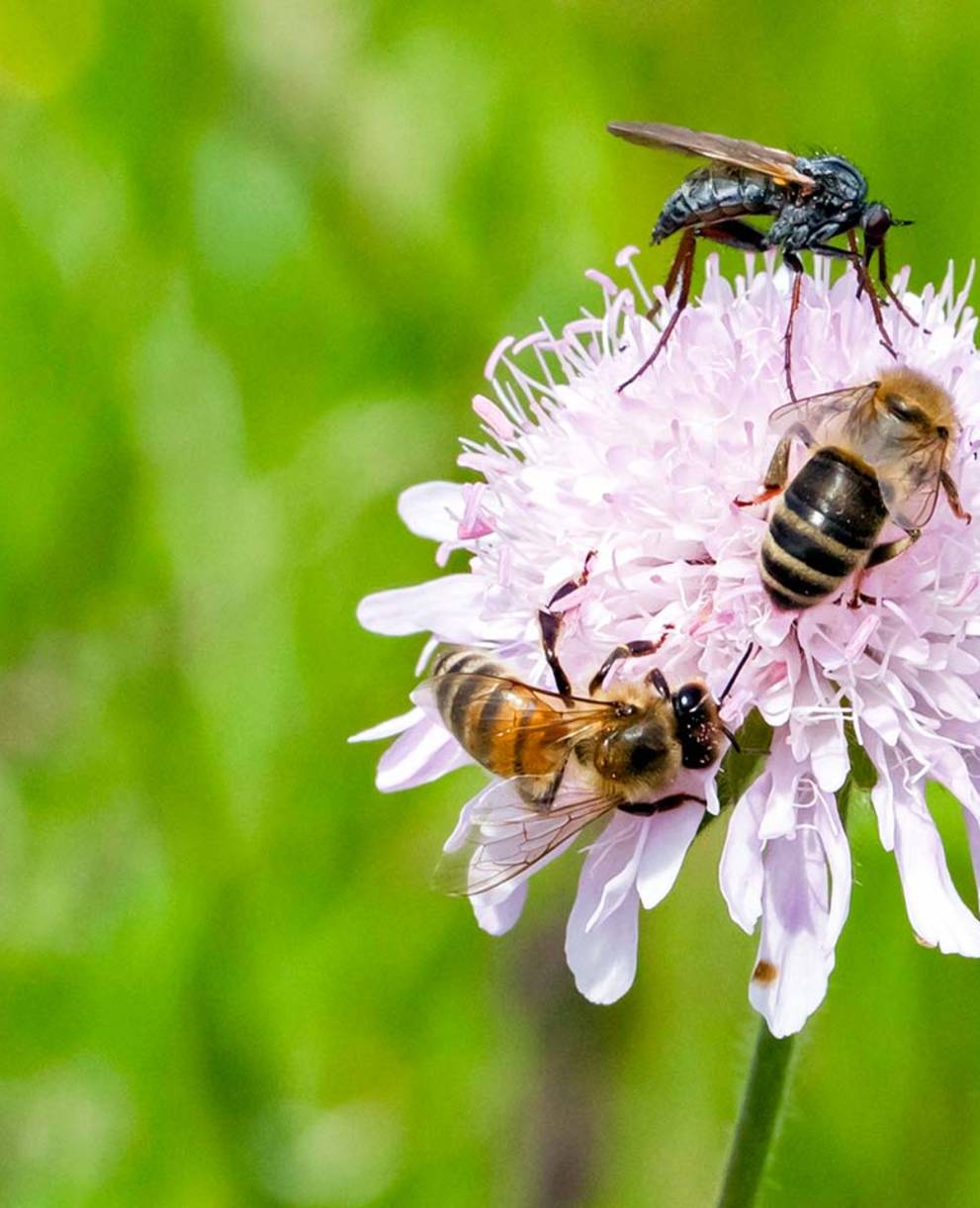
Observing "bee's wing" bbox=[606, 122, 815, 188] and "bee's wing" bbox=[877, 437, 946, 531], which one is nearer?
"bee's wing" bbox=[877, 437, 946, 531]

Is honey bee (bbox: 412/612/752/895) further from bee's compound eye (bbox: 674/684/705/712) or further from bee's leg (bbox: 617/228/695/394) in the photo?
bee's leg (bbox: 617/228/695/394)

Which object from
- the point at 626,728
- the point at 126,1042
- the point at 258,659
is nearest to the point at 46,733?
the point at 258,659

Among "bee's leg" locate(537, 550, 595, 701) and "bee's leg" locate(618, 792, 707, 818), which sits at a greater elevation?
"bee's leg" locate(537, 550, 595, 701)

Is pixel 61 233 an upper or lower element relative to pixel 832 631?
upper

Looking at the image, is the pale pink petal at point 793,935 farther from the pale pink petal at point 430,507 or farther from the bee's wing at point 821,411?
the pale pink petal at point 430,507

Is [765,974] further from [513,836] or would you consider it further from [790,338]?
[790,338]

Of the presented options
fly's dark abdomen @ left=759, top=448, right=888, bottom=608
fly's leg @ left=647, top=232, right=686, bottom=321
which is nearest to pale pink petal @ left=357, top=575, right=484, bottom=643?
fly's leg @ left=647, top=232, right=686, bottom=321

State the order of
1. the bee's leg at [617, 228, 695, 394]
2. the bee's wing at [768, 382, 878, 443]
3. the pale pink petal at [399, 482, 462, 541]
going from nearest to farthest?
the bee's wing at [768, 382, 878, 443] < the bee's leg at [617, 228, 695, 394] < the pale pink petal at [399, 482, 462, 541]

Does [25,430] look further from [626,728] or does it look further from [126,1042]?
[626,728]
